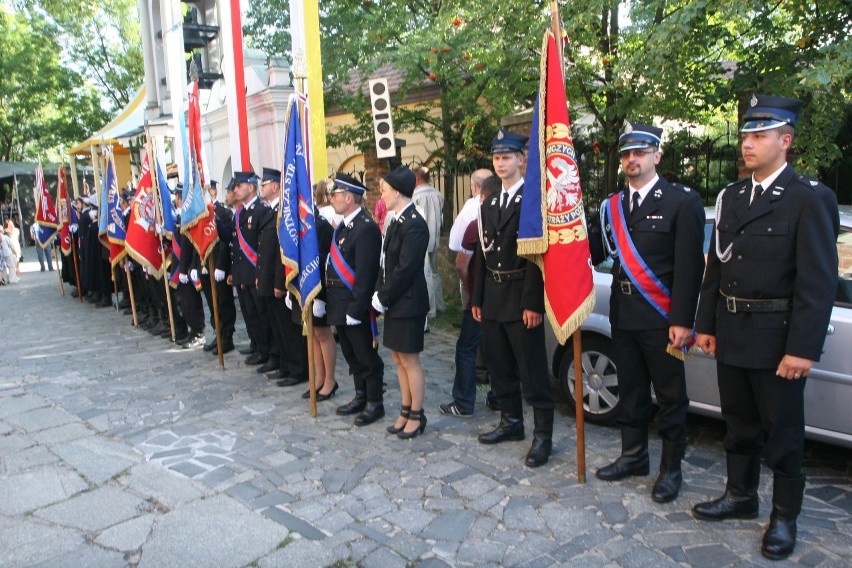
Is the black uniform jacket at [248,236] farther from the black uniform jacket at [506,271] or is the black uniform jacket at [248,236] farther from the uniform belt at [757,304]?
the uniform belt at [757,304]

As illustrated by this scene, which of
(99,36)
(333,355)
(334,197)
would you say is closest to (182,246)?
Result: (333,355)

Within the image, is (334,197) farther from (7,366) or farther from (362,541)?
(7,366)

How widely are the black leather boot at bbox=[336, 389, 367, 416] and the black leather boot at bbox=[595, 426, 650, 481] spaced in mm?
2145

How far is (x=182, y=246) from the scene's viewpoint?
26.5 ft

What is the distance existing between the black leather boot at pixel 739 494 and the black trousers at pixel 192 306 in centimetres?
635

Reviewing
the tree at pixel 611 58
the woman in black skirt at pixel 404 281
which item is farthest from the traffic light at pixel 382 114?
the woman in black skirt at pixel 404 281

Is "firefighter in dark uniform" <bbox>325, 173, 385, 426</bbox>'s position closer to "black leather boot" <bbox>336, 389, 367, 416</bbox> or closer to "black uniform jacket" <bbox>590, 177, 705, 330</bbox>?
"black leather boot" <bbox>336, 389, 367, 416</bbox>

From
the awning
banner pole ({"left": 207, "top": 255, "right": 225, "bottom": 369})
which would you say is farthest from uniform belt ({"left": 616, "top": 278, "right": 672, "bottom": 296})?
the awning

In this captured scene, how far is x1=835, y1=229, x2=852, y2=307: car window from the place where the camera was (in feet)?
12.9

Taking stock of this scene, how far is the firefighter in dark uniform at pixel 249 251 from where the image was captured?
271 inches

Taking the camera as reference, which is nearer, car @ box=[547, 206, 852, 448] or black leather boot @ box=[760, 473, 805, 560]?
black leather boot @ box=[760, 473, 805, 560]

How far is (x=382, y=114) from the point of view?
895 centimetres

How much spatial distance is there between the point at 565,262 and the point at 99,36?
2833 centimetres

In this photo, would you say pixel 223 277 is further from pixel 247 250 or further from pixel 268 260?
pixel 268 260
